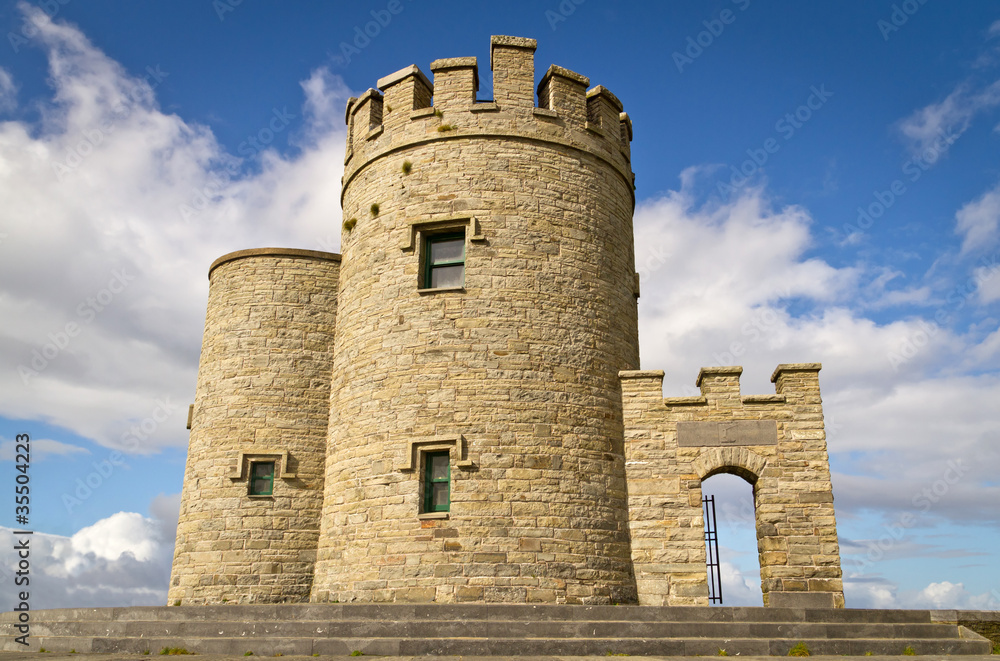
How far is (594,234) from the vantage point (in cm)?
1367

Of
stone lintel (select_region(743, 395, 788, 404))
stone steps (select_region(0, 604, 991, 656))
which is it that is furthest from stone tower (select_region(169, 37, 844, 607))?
stone steps (select_region(0, 604, 991, 656))

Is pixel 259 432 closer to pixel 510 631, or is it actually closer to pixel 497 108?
pixel 510 631

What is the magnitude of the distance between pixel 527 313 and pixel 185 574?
8572 millimetres

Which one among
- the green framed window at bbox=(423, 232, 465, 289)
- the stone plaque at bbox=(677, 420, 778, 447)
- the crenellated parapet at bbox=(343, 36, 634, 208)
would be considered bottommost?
the stone plaque at bbox=(677, 420, 778, 447)

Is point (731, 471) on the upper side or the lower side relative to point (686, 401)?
lower

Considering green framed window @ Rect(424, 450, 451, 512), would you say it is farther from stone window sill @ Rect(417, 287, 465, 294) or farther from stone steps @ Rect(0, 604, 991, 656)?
stone window sill @ Rect(417, 287, 465, 294)

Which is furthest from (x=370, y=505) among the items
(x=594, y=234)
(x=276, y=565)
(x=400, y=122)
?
(x=400, y=122)

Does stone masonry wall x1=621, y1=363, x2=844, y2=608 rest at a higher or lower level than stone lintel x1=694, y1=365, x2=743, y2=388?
lower

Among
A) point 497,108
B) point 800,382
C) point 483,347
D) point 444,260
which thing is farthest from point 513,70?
point 800,382

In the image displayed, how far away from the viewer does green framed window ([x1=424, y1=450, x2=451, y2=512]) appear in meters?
11.7

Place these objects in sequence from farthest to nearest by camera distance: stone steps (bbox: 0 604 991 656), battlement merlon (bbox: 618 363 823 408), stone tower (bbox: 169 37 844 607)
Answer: battlement merlon (bbox: 618 363 823 408)
stone tower (bbox: 169 37 844 607)
stone steps (bbox: 0 604 991 656)

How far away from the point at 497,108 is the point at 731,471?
26.0ft

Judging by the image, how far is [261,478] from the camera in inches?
567

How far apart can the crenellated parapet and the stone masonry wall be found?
4.97 metres
